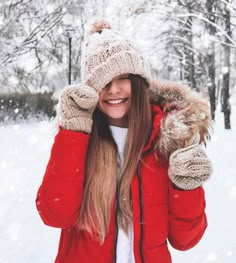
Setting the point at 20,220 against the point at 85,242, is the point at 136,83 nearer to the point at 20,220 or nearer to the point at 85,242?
the point at 85,242

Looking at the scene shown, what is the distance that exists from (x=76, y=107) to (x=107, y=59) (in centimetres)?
32

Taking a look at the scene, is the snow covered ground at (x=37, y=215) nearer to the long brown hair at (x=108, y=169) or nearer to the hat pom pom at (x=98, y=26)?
the long brown hair at (x=108, y=169)

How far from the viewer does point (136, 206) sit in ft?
6.46

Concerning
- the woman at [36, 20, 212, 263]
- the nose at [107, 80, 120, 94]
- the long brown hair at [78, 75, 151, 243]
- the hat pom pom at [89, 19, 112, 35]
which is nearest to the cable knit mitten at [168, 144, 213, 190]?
the woman at [36, 20, 212, 263]

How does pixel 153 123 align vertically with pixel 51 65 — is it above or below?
below

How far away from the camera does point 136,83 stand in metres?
2.20

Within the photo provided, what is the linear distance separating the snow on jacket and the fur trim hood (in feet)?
0.11

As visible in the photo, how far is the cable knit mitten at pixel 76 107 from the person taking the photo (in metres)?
1.97

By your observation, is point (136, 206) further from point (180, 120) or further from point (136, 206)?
point (180, 120)

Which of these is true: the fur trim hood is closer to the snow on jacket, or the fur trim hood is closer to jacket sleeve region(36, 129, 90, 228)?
the snow on jacket

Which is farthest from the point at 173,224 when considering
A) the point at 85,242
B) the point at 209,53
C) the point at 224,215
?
the point at 209,53

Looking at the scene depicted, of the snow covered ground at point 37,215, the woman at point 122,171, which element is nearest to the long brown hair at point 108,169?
the woman at point 122,171

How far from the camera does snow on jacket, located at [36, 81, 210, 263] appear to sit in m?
1.94

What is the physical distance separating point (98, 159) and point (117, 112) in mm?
242
